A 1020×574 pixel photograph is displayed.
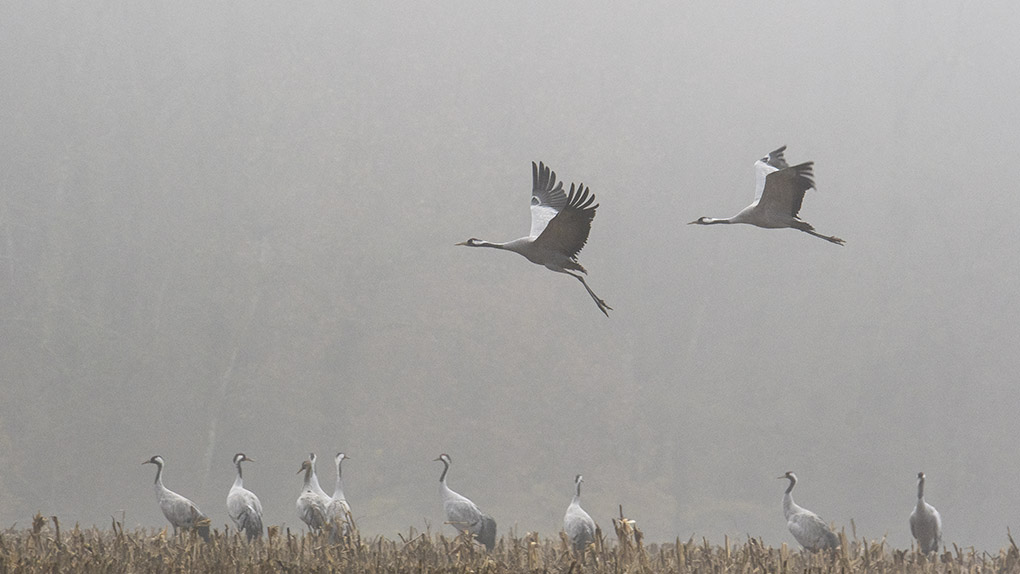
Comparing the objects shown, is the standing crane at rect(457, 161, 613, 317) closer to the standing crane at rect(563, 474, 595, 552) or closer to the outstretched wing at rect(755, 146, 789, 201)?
the outstretched wing at rect(755, 146, 789, 201)

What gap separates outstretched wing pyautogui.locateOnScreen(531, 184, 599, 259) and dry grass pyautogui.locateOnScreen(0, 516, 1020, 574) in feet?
4.72

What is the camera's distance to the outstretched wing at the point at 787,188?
17.2 ft

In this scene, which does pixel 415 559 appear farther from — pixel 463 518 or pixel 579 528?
pixel 463 518

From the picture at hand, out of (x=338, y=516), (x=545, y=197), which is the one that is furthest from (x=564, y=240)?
(x=338, y=516)

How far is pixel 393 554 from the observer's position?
5.35m

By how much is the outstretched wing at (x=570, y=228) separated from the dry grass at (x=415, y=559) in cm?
144

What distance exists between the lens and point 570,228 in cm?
521

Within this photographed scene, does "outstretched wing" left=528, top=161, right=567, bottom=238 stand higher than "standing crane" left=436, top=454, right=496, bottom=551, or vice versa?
"outstretched wing" left=528, top=161, right=567, bottom=238

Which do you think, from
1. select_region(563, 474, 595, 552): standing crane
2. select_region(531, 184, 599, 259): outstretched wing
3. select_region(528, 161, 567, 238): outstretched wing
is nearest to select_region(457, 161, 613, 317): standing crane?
select_region(531, 184, 599, 259): outstretched wing

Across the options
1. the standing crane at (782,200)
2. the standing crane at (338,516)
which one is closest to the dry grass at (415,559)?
→ the standing crane at (338,516)

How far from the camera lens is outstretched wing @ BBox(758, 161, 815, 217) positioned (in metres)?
5.24

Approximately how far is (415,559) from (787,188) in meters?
2.82

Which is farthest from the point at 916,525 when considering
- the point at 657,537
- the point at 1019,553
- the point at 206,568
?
the point at 657,537

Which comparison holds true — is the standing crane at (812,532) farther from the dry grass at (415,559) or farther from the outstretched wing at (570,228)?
the outstretched wing at (570,228)
